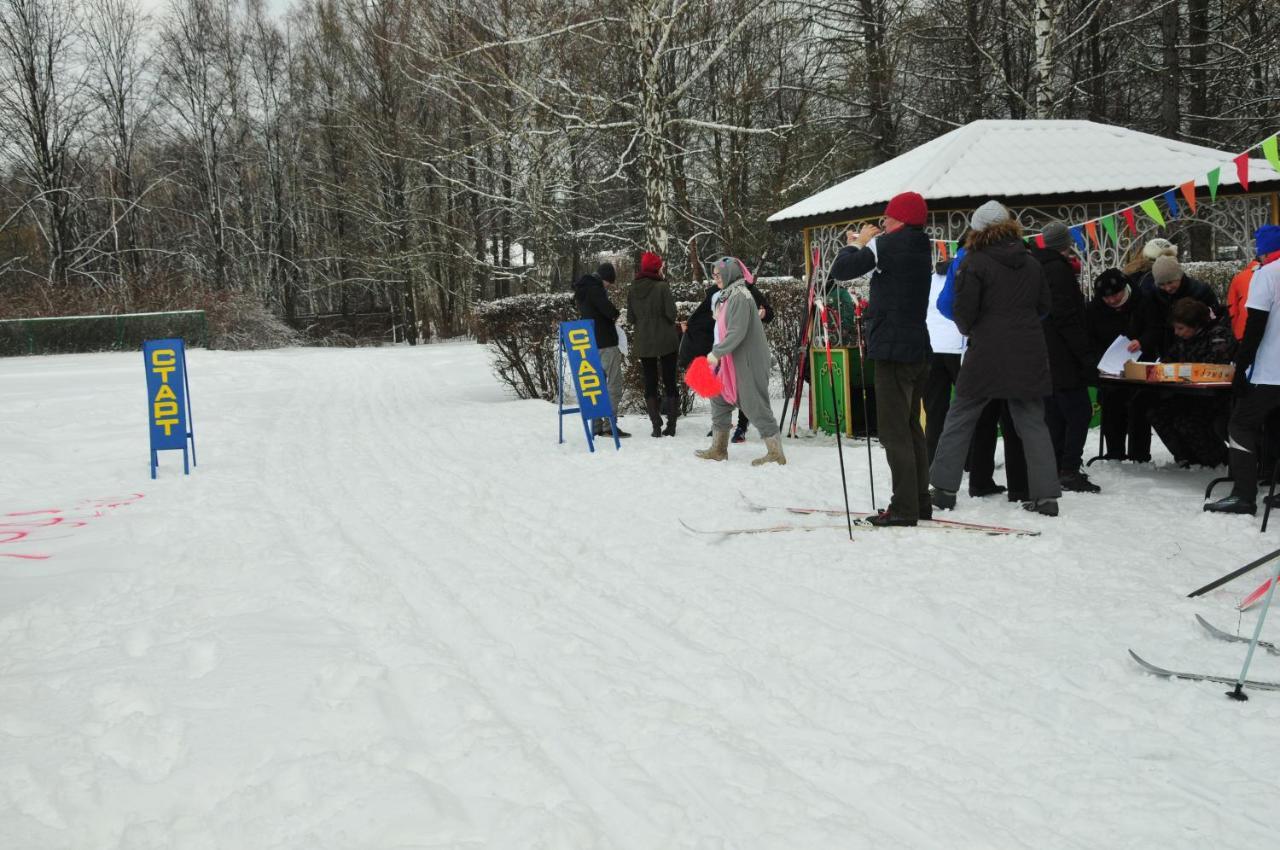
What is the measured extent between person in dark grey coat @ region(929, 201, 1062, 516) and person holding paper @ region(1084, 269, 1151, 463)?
3.50ft

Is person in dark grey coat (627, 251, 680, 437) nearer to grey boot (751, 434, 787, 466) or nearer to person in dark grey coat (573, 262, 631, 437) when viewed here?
person in dark grey coat (573, 262, 631, 437)

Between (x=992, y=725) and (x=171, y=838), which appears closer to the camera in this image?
(x=171, y=838)

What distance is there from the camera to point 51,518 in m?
7.54

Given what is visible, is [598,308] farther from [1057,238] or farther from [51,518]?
[51,518]

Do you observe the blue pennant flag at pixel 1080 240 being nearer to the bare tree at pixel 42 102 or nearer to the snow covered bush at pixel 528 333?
the snow covered bush at pixel 528 333

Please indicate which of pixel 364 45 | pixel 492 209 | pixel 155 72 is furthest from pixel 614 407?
pixel 155 72

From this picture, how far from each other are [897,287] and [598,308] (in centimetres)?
481

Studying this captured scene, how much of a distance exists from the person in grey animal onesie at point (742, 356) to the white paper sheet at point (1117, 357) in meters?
2.55

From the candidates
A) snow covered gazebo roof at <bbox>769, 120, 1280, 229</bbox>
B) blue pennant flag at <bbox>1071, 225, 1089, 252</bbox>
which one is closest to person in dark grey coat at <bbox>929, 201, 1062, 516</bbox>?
snow covered gazebo roof at <bbox>769, 120, 1280, 229</bbox>

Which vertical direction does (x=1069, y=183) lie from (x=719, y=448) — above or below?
above

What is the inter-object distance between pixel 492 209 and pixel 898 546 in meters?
26.3

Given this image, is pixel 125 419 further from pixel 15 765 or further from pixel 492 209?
pixel 492 209

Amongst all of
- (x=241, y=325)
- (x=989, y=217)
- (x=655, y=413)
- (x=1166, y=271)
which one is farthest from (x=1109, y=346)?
(x=241, y=325)

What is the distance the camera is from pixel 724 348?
8391mm
